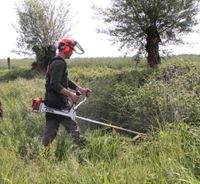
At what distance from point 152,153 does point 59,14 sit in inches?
1109

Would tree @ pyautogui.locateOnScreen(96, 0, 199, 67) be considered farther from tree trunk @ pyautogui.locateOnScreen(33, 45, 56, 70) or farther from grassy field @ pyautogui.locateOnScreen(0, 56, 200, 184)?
tree trunk @ pyautogui.locateOnScreen(33, 45, 56, 70)

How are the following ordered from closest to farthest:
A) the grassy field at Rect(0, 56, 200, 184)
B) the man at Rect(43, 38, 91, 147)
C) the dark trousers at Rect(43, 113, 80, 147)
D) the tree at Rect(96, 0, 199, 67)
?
the grassy field at Rect(0, 56, 200, 184), the man at Rect(43, 38, 91, 147), the dark trousers at Rect(43, 113, 80, 147), the tree at Rect(96, 0, 199, 67)

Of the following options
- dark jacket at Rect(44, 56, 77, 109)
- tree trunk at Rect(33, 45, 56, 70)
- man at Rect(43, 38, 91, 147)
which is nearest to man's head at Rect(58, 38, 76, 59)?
man at Rect(43, 38, 91, 147)

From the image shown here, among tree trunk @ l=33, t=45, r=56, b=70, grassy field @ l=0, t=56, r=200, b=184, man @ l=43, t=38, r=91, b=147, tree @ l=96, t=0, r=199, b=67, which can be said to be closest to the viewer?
grassy field @ l=0, t=56, r=200, b=184

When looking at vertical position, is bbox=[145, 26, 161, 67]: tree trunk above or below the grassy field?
above

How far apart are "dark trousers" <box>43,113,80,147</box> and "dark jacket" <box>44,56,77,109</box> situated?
0.65ft

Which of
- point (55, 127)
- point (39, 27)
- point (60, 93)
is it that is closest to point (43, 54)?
point (39, 27)

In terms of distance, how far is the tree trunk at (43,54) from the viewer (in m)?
30.2

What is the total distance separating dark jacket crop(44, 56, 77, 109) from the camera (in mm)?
A: 6613

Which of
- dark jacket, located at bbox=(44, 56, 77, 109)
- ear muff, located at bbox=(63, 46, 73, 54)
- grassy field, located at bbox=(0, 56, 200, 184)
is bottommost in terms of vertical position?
grassy field, located at bbox=(0, 56, 200, 184)

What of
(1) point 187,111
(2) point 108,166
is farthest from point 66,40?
(2) point 108,166

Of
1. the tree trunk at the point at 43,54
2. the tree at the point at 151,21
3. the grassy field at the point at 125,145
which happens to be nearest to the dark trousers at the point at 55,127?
the grassy field at the point at 125,145

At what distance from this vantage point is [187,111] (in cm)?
663

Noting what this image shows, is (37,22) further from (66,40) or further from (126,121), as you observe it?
(66,40)
